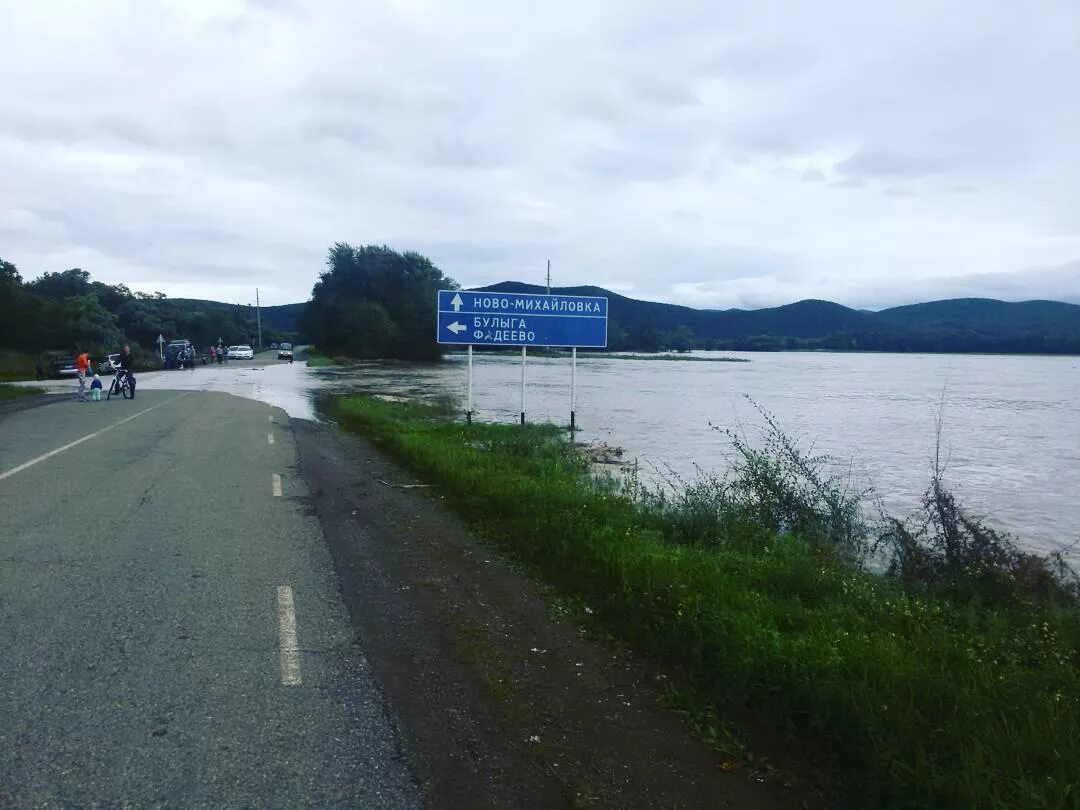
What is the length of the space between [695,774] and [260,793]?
1992 millimetres

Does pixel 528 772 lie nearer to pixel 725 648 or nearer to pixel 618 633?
pixel 725 648

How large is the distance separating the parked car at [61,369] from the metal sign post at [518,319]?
1295 inches

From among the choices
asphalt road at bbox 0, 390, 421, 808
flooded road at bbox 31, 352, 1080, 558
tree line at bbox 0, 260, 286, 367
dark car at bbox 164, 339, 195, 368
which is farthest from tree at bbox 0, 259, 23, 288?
asphalt road at bbox 0, 390, 421, 808

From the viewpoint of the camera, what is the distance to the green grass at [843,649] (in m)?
3.79

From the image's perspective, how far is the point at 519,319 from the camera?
71.0 ft

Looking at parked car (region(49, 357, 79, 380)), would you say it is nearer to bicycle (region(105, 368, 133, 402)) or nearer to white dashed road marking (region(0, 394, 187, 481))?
bicycle (region(105, 368, 133, 402))

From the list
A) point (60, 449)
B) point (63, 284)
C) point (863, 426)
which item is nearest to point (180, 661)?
point (60, 449)

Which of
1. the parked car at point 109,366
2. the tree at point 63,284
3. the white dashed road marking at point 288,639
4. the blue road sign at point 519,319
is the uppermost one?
the tree at point 63,284

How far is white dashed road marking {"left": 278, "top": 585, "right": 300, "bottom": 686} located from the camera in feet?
16.3

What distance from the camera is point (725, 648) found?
5238 millimetres

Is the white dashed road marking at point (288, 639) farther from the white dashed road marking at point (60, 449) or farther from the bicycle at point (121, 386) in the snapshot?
the bicycle at point (121, 386)

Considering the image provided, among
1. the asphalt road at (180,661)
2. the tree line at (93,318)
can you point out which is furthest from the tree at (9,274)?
the asphalt road at (180,661)

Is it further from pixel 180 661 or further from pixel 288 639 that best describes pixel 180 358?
pixel 180 661

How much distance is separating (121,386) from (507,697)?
2934 cm
